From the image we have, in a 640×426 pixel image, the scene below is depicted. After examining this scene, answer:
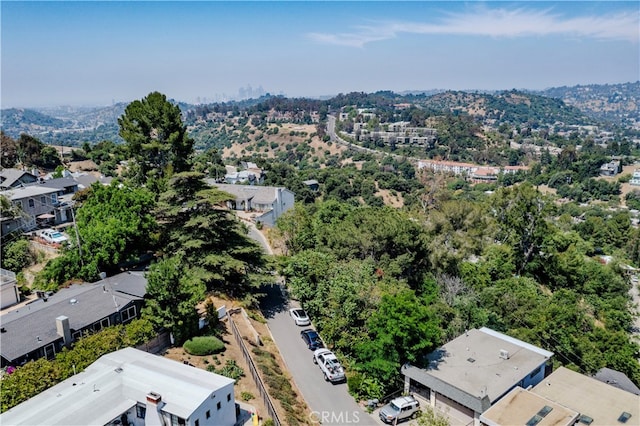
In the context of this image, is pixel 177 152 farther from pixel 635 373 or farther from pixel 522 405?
pixel 635 373

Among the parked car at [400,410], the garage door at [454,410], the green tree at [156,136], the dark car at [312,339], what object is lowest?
the garage door at [454,410]

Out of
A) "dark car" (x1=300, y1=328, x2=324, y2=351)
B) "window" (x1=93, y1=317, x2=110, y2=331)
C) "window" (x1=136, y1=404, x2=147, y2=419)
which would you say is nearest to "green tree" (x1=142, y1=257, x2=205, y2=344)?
"window" (x1=93, y1=317, x2=110, y2=331)

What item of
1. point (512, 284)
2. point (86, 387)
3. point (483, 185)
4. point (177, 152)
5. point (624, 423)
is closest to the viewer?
point (86, 387)

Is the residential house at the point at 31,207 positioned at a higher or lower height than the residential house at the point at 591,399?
higher

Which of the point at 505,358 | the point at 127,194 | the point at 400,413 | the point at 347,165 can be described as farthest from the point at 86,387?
the point at 347,165

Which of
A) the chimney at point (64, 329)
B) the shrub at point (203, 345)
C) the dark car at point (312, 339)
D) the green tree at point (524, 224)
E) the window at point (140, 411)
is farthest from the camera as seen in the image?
the green tree at point (524, 224)

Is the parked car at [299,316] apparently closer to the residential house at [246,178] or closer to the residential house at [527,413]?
the residential house at [527,413]

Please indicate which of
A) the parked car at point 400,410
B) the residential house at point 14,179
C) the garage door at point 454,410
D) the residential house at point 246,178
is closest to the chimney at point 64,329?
the parked car at point 400,410

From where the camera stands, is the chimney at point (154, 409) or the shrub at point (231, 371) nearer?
the chimney at point (154, 409)
